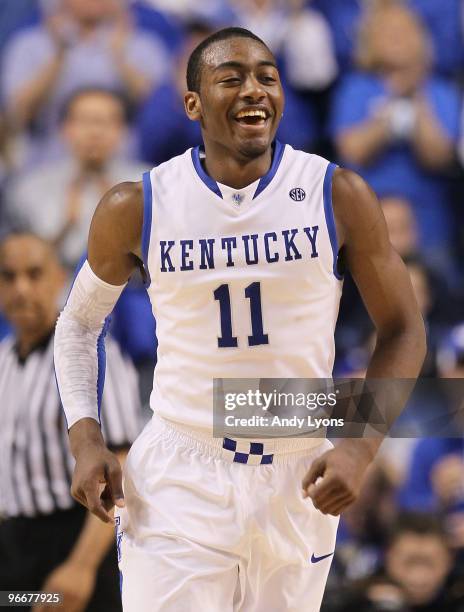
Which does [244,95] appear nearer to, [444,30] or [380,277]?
[380,277]

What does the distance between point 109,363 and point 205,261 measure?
1910mm

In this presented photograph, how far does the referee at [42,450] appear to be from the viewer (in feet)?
14.1

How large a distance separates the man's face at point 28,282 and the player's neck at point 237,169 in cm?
193

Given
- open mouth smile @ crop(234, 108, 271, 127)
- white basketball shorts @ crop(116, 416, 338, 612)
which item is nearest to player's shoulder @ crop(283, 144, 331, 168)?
open mouth smile @ crop(234, 108, 271, 127)

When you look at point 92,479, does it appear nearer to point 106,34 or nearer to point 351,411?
point 351,411

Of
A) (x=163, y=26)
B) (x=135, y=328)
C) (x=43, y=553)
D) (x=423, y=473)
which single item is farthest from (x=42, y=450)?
(x=163, y=26)

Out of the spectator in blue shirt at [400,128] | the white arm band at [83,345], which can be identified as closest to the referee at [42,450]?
the spectator in blue shirt at [400,128]

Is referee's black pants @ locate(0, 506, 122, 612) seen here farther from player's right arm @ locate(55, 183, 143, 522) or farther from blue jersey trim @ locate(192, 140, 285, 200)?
blue jersey trim @ locate(192, 140, 285, 200)

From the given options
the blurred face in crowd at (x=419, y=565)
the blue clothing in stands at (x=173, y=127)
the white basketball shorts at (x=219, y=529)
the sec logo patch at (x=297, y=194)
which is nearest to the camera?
the white basketball shorts at (x=219, y=529)

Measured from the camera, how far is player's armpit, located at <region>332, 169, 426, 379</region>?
251 centimetres

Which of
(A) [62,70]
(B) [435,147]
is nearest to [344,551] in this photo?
(B) [435,147]

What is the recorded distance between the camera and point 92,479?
245cm

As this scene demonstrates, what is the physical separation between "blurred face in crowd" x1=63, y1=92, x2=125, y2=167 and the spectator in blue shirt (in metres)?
0.96

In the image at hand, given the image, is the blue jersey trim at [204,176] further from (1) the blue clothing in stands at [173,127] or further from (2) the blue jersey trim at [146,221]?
(1) the blue clothing in stands at [173,127]
